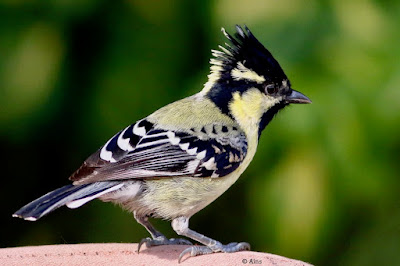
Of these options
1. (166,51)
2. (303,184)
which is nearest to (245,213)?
(303,184)

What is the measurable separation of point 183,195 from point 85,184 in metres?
0.35

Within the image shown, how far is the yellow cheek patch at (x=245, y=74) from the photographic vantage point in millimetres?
3426

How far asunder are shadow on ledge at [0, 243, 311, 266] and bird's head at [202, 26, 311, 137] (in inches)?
25.5

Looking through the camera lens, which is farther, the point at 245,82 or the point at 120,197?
the point at 245,82

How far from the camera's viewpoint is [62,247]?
9.89 ft

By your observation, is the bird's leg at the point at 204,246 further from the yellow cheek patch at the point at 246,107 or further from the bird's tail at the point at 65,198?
the yellow cheek patch at the point at 246,107

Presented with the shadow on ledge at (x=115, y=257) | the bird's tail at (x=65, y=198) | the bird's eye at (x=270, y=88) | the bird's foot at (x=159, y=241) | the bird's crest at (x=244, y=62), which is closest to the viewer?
the shadow on ledge at (x=115, y=257)

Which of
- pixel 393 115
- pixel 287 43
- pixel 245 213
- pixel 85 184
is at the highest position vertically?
pixel 287 43

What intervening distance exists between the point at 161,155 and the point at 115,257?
1.44ft

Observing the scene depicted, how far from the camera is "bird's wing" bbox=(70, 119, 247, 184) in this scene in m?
3.12

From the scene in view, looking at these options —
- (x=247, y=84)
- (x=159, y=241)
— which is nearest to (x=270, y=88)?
(x=247, y=84)

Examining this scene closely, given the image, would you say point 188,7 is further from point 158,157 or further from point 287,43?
point 158,157

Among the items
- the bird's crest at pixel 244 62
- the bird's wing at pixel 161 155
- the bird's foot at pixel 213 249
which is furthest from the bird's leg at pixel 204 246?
the bird's crest at pixel 244 62

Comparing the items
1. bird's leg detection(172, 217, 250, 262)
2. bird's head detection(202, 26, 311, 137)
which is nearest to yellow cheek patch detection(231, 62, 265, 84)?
bird's head detection(202, 26, 311, 137)
